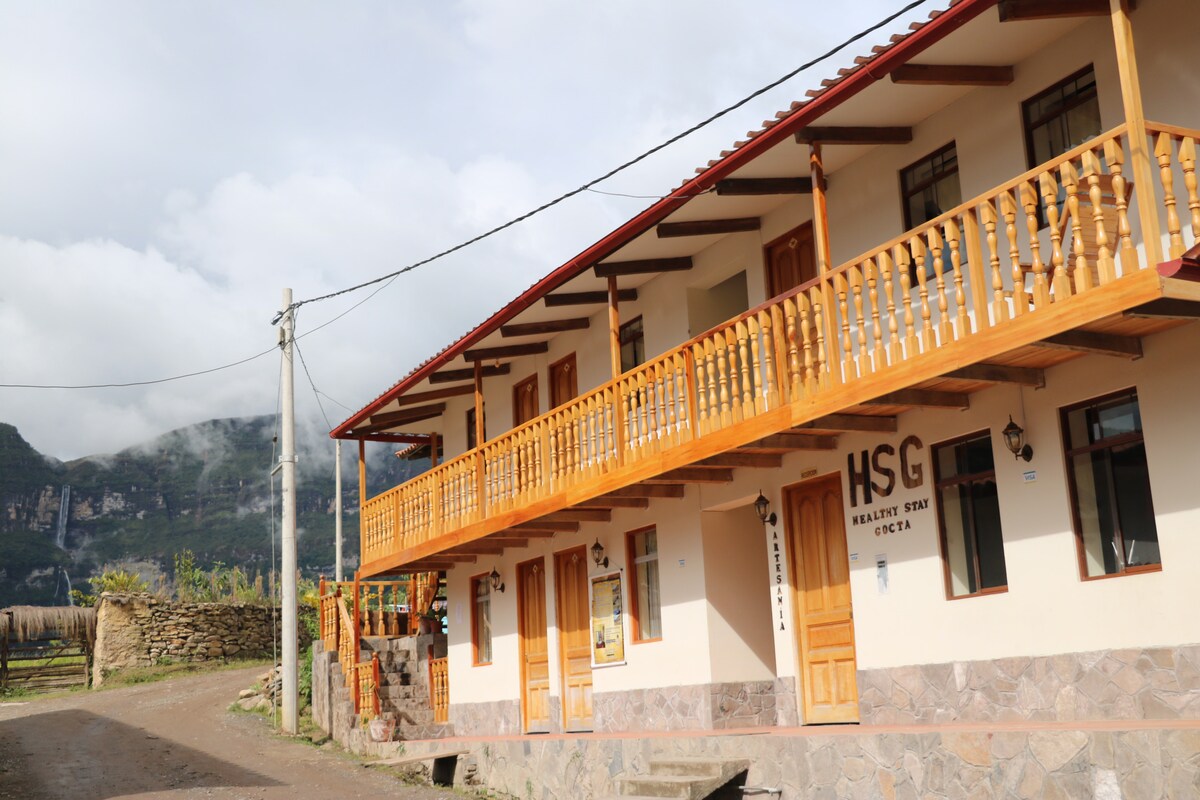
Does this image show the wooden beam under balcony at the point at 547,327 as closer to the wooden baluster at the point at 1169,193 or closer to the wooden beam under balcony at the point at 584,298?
the wooden beam under balcony at the point at 584,298

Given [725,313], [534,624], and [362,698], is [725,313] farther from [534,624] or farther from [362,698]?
[362,698]

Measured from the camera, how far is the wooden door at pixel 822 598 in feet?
40.0

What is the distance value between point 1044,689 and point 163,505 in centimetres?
9541

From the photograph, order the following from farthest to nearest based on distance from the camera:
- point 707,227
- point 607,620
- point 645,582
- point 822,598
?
point 607,620 → point 645,582 → point 707,227 → point 822,598

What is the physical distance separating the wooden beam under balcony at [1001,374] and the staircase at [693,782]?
3993 millimetres

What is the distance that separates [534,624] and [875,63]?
10.5 meters

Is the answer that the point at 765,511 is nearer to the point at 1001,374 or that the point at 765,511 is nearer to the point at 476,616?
the point at 1001,374

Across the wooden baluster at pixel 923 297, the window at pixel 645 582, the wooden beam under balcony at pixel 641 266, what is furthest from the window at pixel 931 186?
the window at pixel 645 582

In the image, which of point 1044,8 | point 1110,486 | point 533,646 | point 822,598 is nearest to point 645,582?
point 822,598

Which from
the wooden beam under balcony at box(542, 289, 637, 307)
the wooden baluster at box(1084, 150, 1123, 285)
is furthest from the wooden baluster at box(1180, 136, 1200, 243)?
the wooden beam under balcony at box(542, 289, 637, 307)

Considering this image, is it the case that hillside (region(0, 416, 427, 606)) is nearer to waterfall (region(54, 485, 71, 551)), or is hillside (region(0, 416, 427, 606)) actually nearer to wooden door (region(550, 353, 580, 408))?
waterfall (region(54, 485, 71, 551))

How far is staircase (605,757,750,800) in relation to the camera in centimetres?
1081

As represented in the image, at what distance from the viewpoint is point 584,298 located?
52.4 ft

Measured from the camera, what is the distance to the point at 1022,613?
1002cm
